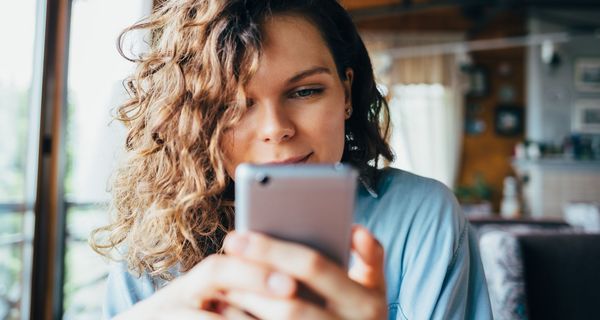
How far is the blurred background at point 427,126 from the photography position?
6.81 feet

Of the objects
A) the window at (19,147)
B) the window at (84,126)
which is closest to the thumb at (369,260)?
the window at (84,126)

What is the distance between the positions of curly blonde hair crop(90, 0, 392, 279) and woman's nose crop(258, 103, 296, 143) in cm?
4

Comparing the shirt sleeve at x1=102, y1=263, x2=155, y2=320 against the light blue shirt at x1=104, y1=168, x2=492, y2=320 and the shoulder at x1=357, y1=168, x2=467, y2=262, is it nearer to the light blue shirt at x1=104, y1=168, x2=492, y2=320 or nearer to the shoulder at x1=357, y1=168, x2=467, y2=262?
the light blue shirt at x1=104, y1=168, x2=492, y2=320

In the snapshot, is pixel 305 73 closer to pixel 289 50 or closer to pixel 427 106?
pixel 289 50

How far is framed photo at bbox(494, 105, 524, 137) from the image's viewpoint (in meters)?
7.16

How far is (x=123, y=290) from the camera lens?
0.80m

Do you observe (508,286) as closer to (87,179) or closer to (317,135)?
(317,135)

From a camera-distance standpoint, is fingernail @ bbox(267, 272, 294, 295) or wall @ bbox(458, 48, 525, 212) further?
wall @ bbox(458, 48, 525, 212)

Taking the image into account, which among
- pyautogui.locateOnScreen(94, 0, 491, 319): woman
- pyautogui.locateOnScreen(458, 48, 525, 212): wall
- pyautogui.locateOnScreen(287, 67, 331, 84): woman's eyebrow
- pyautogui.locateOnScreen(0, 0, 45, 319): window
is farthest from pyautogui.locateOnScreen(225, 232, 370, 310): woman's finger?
pyautogui.locateOnScreen(458, 48, 525, 212): wall

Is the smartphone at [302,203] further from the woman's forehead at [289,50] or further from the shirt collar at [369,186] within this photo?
the shirt collar at [369,186]

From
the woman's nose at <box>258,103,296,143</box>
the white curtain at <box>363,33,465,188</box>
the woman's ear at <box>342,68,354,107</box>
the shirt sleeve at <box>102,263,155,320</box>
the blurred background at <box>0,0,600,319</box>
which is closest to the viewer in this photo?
the woman's nose at <box>258,103,296,143</box>

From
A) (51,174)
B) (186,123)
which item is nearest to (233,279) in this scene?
(186,123)

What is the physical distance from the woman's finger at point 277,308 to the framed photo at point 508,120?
7417 mm

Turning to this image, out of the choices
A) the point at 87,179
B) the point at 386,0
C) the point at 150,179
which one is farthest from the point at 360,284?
the point at 386,0
